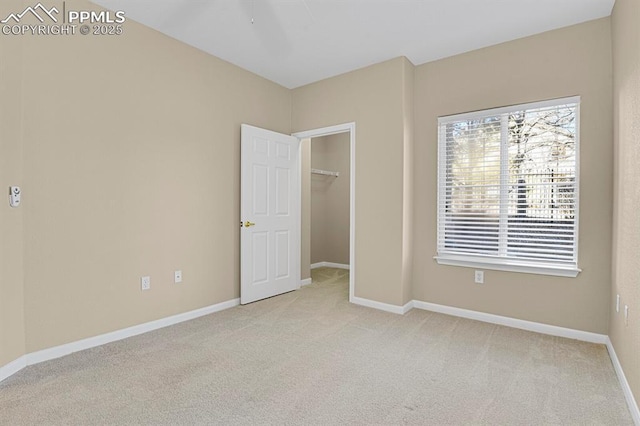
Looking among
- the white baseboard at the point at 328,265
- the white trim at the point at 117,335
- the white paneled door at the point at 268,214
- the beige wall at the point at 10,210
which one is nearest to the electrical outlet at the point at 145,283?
the white trim at the point at 117,335

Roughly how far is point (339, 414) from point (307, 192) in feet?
11.6

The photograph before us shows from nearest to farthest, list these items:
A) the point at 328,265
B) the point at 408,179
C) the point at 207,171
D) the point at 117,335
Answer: the point at 117,335, the point at 207,171, the point at 408,179, the point at 328,265

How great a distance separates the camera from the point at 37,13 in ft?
7.98

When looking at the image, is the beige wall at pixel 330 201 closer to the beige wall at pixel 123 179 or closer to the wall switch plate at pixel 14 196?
the beige wall at pixel 123 179

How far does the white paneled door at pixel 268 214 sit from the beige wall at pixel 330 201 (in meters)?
1.91

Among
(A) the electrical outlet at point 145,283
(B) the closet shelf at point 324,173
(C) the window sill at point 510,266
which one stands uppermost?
(B) the closet shelf at point 324,173

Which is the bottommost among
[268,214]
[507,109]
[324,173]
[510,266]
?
[510,266]

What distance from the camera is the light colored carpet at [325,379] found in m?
1.83

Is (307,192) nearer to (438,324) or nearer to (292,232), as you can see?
(292,232)

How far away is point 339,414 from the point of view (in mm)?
1831

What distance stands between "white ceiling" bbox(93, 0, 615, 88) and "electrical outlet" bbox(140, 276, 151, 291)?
7.72ft

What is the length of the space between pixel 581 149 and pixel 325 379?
290cm

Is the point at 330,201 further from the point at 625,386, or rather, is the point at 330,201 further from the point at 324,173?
the point at 625,386

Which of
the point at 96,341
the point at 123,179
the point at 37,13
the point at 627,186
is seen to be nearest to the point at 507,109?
the point at 627,186
